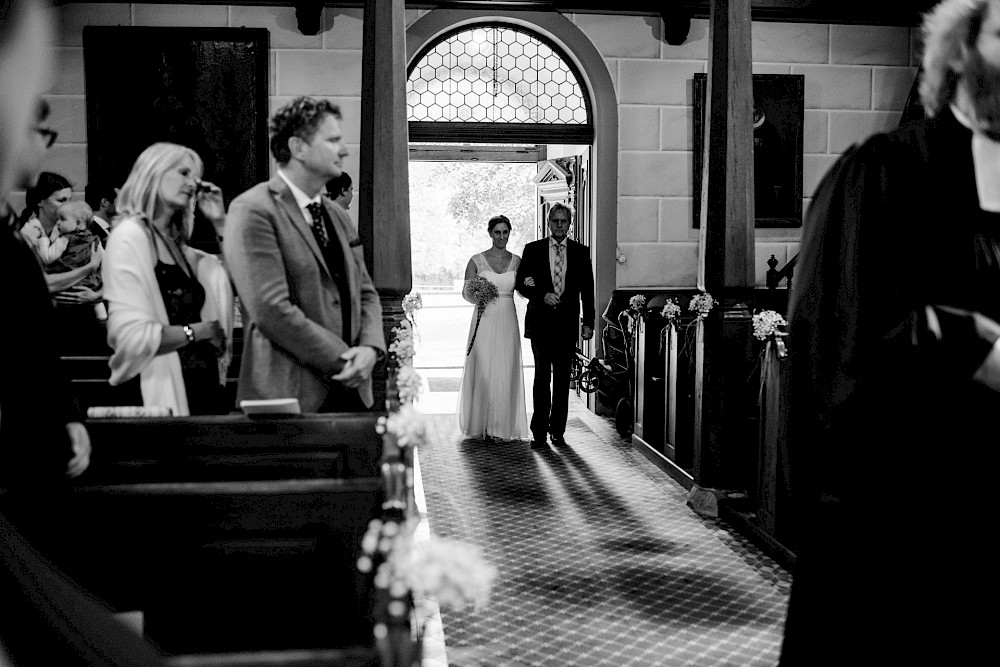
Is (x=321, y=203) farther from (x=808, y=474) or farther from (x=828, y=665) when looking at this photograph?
(x=808, y=474)

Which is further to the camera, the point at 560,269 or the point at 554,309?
the point at 560,269

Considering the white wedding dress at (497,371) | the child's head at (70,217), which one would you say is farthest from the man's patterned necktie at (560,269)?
the child's head at (70,217)

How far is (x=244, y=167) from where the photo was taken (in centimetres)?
796

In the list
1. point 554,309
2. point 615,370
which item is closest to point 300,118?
point 554,309

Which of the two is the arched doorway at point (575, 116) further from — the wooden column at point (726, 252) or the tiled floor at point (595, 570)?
the wooden column at point (726, 252)

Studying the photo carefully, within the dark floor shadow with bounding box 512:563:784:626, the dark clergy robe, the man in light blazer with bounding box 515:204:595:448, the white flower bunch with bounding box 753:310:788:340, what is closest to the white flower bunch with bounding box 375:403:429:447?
the dark clergy robe

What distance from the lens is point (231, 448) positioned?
2.39 metres

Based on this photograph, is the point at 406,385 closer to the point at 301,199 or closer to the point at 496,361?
the point at 301,199

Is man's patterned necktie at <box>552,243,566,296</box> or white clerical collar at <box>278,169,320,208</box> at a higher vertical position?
white clerical collar at <box>278,169,320,208</box>

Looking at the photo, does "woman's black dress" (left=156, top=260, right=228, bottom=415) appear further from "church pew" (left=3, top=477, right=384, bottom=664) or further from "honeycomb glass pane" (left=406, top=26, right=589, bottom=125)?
"honeycomb glass pane" (left=406, top=26, right=589, bottom=125)

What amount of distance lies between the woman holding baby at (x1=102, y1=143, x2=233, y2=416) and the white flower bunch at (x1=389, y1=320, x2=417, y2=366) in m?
1.06

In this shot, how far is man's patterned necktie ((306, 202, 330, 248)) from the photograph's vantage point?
9.82 ft

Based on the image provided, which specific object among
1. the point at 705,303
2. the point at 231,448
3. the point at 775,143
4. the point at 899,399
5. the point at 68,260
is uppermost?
the point at 775,143

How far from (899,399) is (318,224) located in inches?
77.0
